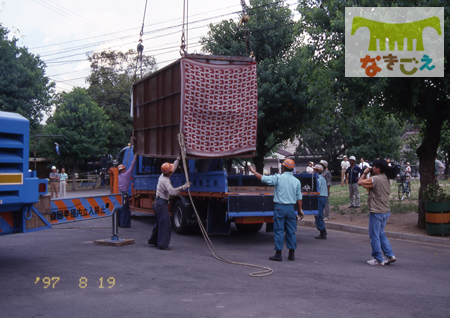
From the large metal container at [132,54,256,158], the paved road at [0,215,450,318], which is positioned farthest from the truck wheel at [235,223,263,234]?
the large metal container at [132,54,256,158]

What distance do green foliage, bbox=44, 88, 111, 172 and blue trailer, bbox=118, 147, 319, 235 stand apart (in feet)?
90.5

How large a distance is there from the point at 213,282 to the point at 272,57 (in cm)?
2079

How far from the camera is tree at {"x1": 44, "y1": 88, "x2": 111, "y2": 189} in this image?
128 ft

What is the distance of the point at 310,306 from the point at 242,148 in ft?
18.7

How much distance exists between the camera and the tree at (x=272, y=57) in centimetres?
2361

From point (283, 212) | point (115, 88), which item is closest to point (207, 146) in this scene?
point (283, 212)

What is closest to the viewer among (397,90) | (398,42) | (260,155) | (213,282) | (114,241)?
(213,282)

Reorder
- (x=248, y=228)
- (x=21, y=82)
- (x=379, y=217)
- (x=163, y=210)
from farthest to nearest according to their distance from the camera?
(x=21, y=82) → (x=248, y=228) → (x=163, y=210) → (x=379, y=217)

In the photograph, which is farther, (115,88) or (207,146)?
A: (115,88)

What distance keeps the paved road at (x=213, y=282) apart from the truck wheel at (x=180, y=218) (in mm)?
923

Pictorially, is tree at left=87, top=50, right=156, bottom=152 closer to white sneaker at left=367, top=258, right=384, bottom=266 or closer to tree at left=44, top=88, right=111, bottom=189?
tree at left=44, top=88, right=111, bottom=189

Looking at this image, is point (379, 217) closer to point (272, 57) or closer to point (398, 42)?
point (398, 42)

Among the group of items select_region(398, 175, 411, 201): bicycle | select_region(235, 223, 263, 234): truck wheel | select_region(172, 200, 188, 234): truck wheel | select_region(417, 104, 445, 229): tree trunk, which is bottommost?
select_region(235, 223, 263, 234): truck wheel

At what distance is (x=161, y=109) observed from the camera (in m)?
11.1
